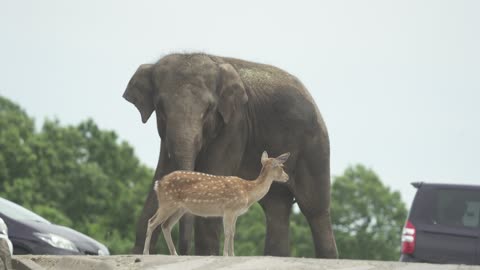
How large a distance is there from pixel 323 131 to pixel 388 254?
191 feet

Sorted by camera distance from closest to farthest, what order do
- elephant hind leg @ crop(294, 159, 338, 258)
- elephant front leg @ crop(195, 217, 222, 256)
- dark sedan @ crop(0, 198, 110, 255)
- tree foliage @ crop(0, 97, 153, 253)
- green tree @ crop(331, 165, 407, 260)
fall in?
dark sedan @ crop(0, 198, 110, 255)
elephant front leg @ crop(195, 217, 222, 256)
elephant hind leg @ crop(294, 159, 338, 258)
tree foliage @ crop(0, 97, 153, 253)
green tree @ crop(331, 165, 407, 260)

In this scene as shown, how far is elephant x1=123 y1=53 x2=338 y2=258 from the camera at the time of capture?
88.9ft

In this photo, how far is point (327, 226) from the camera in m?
31.8

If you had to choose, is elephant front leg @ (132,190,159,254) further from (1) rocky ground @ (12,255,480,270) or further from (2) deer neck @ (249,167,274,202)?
(1) rocky ground @ (12,255,480,270)

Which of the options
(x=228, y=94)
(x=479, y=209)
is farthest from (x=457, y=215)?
(x=228, y=94)

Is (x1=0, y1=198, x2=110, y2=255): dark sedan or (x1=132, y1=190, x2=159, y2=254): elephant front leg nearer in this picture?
(x1=0, y1=198, x2=110, y2=255): dark sedan

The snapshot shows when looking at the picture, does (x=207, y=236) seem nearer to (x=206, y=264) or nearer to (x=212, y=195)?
(x=212, y=195)

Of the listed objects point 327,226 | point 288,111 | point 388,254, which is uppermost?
point 288,111

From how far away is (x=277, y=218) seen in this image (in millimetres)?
31625

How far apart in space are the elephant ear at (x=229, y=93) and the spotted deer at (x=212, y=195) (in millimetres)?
6711

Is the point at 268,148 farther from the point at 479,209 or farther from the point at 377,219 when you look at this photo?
the point at 377,219

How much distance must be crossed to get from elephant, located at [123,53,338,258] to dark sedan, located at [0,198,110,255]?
34.6 inches

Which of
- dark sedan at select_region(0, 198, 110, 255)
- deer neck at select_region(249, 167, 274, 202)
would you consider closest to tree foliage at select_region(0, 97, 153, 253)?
dark sedan at select_region(0, 198, 110, 255)

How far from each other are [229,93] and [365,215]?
216 ft
